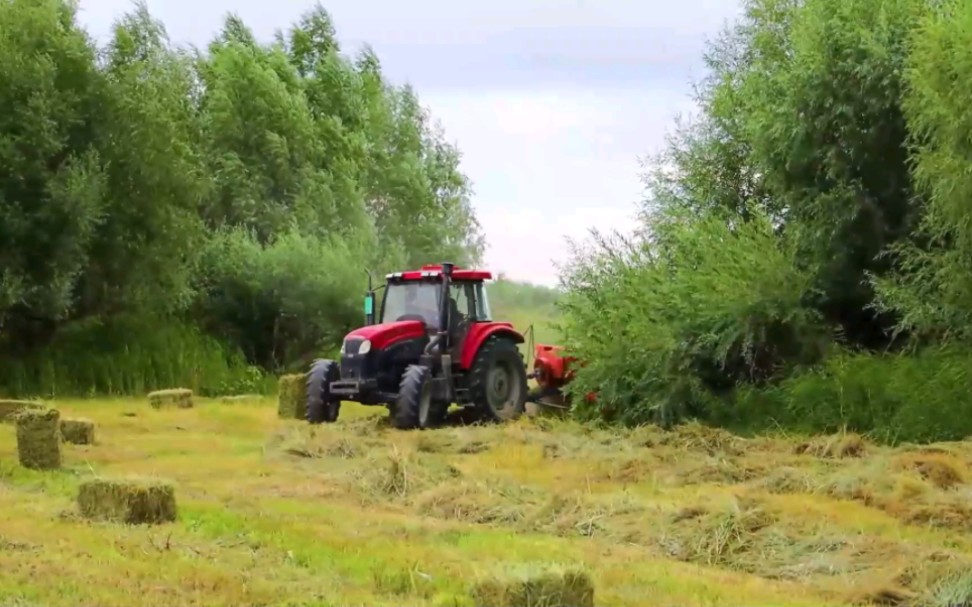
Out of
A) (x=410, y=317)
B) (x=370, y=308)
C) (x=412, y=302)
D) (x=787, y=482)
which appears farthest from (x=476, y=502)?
(x=370, y=308)

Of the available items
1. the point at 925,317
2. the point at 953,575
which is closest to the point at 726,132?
the point at 925,317

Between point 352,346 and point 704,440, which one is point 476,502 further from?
point 352,346

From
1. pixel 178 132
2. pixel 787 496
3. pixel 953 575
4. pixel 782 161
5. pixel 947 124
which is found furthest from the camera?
pixel 178 132

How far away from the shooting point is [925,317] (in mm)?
13211

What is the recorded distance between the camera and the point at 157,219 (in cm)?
2119

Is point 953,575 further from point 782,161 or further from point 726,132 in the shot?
point 726,132

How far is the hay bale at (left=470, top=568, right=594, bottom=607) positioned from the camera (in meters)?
5.38

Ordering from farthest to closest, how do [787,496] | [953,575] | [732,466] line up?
1. [732,466]
2. [787,496]
3. [953,575]

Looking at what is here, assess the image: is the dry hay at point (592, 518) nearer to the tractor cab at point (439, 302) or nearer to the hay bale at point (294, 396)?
the tractor cab at point (439, 302)

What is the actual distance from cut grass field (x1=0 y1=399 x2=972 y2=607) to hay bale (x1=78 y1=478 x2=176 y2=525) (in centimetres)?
14

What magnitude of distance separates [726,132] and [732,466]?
989 centimetres

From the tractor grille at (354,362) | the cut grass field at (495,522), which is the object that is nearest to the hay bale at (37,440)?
the cut grass field at (495,522)

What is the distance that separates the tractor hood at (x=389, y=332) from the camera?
15117 millimetres

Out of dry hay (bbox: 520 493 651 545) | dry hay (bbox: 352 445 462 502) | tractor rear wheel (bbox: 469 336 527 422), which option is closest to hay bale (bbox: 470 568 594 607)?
dry hay (bbox: 520 493 651 545)
